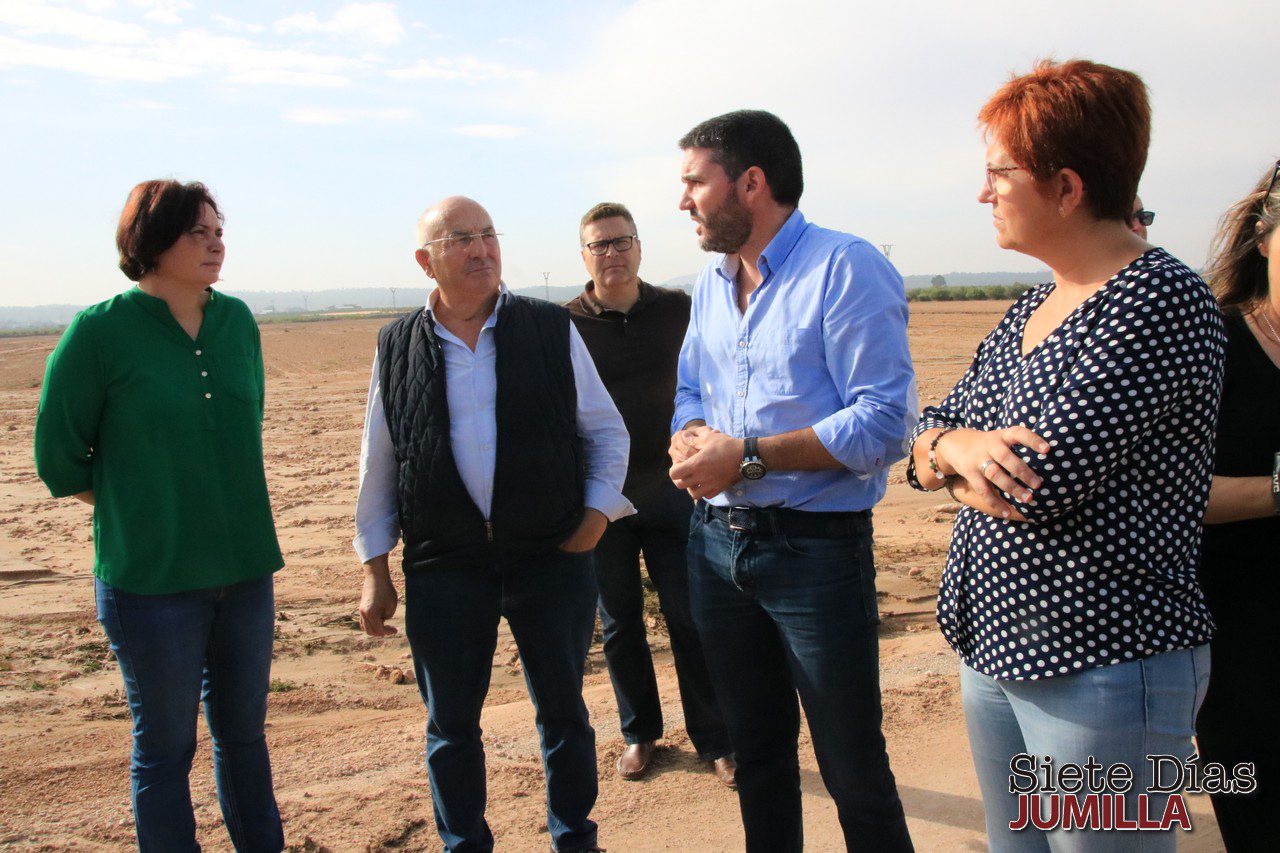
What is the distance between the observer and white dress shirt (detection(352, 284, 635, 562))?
3.14m

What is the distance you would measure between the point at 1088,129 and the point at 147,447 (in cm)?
273

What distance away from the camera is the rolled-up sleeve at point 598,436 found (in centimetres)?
335

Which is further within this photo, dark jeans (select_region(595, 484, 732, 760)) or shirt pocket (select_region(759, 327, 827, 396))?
dark jeans (select_region(595, 484, 732, 760))

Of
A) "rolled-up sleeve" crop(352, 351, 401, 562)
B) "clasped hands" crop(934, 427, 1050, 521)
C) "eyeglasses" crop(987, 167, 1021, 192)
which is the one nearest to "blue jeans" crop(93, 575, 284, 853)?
"rolled-up sleeve" crop(352, 351, 401, 562)

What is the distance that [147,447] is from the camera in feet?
9.93

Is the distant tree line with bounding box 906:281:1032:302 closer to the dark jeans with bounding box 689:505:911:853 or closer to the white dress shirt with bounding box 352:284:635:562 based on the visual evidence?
the white dress shirt with bounding box 352:284:635:562

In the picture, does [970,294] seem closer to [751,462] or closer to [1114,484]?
[751,462]

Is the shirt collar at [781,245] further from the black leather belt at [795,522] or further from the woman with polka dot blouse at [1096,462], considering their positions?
the woman with polka dot blouse at [1096,462]

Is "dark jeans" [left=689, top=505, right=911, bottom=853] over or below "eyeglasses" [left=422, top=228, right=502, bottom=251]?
below

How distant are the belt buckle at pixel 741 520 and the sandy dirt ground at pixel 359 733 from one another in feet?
4.92

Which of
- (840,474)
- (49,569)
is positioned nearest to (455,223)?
(840,474)

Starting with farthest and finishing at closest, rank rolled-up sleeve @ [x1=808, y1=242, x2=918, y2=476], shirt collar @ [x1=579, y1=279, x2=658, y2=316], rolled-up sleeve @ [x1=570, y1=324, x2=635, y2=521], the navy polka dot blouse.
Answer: shirt collar @ [x1=579, y1=279, x2=658, y2=316] < rolled-up sleeve @ [x1=570, y1=324, x2=635, y2=521] < rolled-up sleeve @ [x1=808, y1=242, x2=918, y2=476] < the navy polka dot blouse

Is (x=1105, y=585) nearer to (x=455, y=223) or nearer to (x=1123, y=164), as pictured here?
(x=1123, y=164)

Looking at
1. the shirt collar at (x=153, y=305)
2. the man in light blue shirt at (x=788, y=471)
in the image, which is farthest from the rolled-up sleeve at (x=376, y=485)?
the man in light blue shirt at (x=788, y=471)
